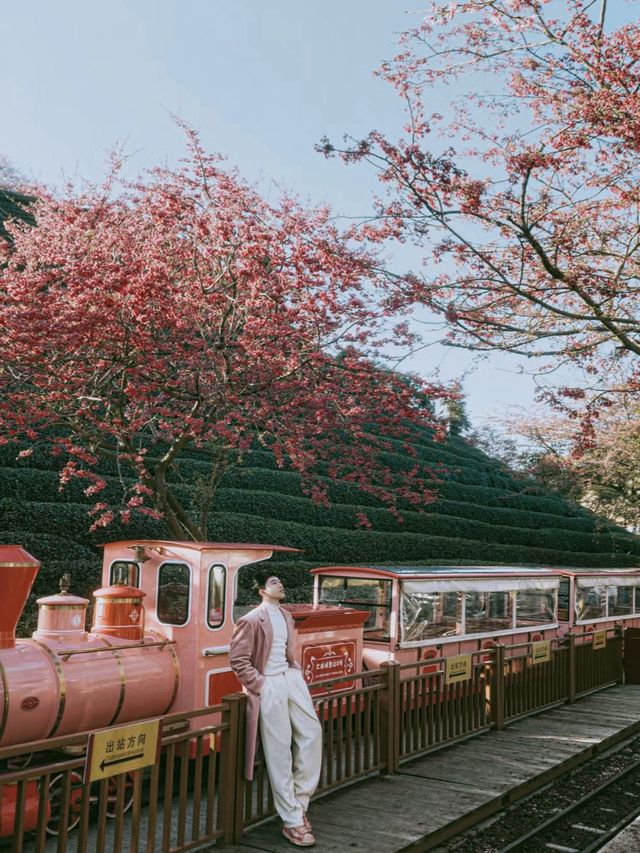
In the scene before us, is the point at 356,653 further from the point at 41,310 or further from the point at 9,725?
the point at 41,310

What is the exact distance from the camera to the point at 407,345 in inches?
448

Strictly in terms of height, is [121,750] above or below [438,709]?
above

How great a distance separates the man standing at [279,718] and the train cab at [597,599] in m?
9.72

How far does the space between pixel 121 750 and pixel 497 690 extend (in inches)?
240

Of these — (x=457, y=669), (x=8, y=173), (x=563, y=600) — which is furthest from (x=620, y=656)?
(x=8, y=173)

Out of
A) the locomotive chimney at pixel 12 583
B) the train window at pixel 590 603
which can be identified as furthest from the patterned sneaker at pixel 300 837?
the train window at pixel 590 603

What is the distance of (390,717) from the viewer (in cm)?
724

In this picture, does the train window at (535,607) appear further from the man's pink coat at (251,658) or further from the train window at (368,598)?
the man's pink coat at (251,658)

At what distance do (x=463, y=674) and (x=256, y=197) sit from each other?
760cm

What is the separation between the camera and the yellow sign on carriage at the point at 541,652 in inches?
393

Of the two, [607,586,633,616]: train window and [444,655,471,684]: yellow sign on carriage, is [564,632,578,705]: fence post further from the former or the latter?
[607,586,633,616]: train window

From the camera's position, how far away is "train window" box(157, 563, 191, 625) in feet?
24.1

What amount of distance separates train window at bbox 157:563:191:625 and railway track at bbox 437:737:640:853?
3.20m

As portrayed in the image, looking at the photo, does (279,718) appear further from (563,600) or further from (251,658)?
(563,600)
